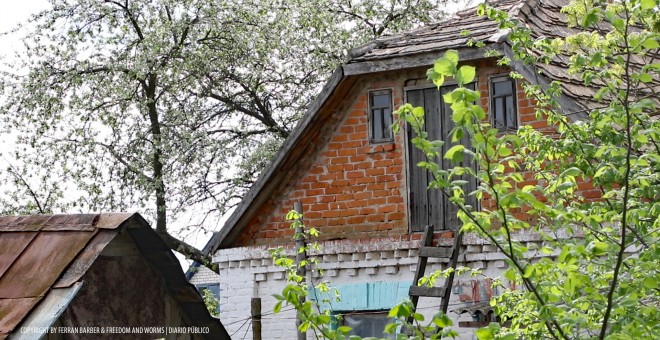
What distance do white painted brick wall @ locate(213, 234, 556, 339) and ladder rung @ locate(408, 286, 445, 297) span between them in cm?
28

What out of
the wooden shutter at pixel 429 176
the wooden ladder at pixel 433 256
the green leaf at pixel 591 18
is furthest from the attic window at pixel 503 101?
the green leaf at pixel 591 18

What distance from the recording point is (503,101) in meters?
13.3

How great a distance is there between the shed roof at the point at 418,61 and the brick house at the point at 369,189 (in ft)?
0.06

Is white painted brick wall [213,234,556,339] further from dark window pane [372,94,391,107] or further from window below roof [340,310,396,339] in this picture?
dark window pane [372,94,391,107]

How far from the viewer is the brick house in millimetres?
13289

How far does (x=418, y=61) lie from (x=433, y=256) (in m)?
2.14

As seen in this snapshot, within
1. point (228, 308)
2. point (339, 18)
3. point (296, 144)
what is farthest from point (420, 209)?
point (339, 18)

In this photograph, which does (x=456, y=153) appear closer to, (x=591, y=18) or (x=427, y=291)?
(x=591, y=18)

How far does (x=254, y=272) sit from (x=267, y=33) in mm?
6980

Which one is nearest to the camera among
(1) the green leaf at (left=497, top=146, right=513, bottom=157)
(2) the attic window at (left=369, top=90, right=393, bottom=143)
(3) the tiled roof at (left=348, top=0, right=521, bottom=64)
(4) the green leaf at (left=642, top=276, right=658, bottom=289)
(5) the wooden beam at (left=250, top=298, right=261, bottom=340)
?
(1) the green leaf at (left=497, top=146, right=513, bottom=157)

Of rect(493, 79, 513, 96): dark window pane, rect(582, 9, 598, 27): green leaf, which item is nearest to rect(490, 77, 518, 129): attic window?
rect(493, 79, 513, 96): dark window pane

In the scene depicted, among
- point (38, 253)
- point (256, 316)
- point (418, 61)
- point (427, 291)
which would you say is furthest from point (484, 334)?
point (256, 316)

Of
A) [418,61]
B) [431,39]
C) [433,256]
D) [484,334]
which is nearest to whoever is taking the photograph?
[484,334]

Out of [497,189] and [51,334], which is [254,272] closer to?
[51,334]
